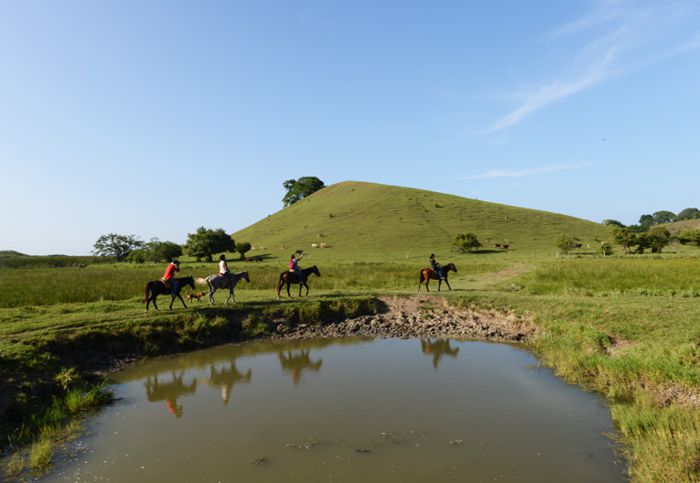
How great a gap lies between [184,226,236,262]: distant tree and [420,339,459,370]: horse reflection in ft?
157

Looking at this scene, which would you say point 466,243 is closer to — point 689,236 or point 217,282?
point 689,236

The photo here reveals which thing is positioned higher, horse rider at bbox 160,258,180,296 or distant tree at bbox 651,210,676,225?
distant tree at bbox 651,210,676,225

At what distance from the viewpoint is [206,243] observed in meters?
58.5

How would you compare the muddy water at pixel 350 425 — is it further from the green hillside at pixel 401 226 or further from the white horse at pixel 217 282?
the green hillside at pixel 401 226

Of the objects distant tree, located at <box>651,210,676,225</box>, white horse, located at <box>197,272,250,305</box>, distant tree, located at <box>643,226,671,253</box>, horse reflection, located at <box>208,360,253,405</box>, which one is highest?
distant tree, located at <box>651,210,676,225</box>

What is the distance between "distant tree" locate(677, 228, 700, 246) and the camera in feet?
174

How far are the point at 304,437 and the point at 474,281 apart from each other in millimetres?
21796

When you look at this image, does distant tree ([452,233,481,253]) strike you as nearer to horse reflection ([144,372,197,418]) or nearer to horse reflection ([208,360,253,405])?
horse reflection ([208,360,253,405])

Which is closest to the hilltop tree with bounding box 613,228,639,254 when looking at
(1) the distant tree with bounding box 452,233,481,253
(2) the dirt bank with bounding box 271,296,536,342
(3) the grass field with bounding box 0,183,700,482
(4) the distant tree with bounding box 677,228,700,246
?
(4) the distant tree with bounding box 677,228,700,246

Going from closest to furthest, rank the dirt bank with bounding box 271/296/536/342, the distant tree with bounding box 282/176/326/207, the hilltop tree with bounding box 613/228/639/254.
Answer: the dirt bank with bounding box 271/296/536/342 < the hilltop tree with bounding box 613/228/639/254 < the distant tree with bounding box 282/176/326/207

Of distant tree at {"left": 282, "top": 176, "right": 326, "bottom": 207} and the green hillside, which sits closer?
the green hillside

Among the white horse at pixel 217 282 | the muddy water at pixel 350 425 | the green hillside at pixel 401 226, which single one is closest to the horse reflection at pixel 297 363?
the muddy water at pixel 350 425

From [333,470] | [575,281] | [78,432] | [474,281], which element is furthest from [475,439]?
[474,281]

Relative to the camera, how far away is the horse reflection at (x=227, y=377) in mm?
11670
